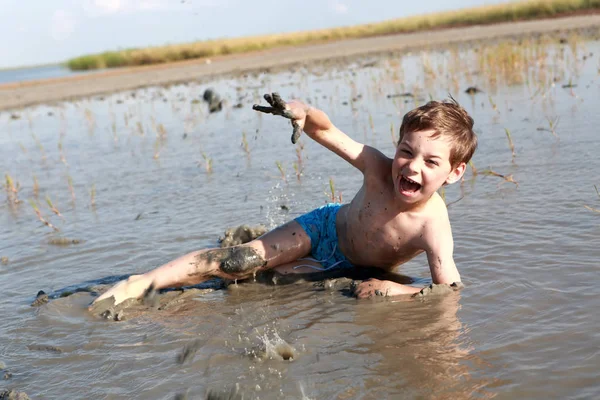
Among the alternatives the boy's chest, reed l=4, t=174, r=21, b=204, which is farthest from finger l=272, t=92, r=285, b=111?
reed l=4, t=174, r=21, b=204

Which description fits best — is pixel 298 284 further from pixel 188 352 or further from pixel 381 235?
pixel 188 352

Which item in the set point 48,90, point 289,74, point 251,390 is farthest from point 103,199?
point 48,90

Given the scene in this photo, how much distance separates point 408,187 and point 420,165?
0.16 meters

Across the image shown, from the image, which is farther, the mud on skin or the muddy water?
the mud on skin

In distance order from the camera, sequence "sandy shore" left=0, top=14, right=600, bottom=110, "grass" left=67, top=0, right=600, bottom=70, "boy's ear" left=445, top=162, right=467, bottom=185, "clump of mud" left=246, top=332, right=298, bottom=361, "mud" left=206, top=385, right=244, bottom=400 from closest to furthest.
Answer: "mud" left=206, top=385, right=244, bottom=400, "clump of mud" left=246, top=332, right=298, bottom=361, "boy's ear" left=445, top=162, right=467, bottom=185, "sandy shore" left=0, top=14, right=600, bottom=110, "grass" left=67, top=0, right=600, bottom=70

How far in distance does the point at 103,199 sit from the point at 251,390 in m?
4.35

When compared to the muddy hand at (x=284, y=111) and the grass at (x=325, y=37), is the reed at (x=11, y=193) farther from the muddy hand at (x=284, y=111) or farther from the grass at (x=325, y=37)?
the grass at (x=325, y=37)

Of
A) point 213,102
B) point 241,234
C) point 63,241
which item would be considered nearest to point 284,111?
point 241,234

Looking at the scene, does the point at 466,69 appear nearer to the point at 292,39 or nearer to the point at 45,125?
the point at 45,125

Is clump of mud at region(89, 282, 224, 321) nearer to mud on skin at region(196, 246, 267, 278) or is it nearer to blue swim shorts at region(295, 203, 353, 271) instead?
mud on skin at region(196, 246, 267, 278)

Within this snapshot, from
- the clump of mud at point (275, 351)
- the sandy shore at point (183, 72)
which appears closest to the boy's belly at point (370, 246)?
the clump of mud at point (275, 351)

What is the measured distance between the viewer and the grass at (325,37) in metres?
28.1

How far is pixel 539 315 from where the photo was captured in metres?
3.05

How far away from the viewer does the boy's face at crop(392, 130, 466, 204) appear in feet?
11.3
